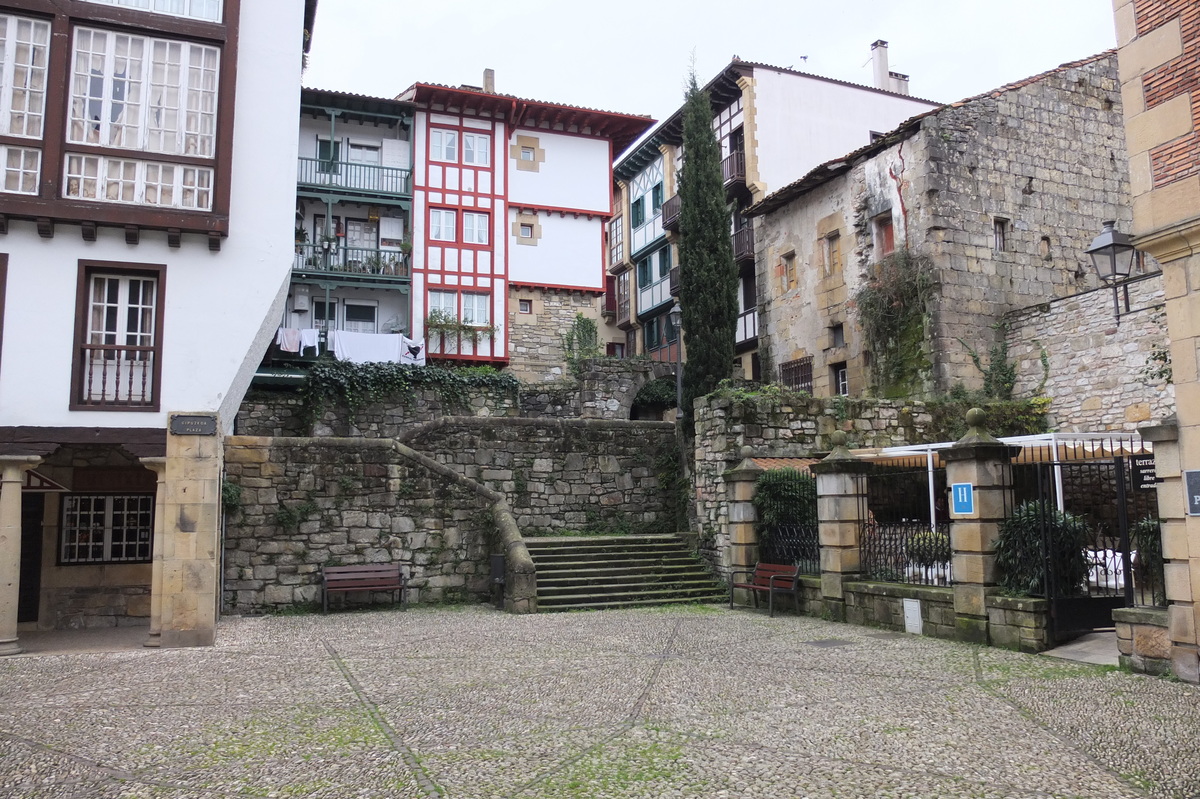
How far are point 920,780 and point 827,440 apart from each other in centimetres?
1060

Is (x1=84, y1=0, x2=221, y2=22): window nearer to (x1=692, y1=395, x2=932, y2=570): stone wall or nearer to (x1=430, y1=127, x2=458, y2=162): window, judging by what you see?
(x1=692, y1=395, x2=932, y2=570): stone wall

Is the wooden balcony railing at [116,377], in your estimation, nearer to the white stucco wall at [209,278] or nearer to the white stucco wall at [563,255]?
the white stucco wall at [209,278]

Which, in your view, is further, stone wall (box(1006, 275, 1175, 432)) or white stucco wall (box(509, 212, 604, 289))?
white stucco wall (box(509, 212, 604, 289))

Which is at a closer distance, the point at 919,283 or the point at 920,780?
the point at 920,780

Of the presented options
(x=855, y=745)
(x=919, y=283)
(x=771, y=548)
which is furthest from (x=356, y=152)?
(x=855, y=745)

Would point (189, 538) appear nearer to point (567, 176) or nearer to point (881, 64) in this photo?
point (567, 176)

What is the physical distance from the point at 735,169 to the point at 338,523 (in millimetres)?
16354

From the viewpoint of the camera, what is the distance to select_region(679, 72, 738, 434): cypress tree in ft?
68.9

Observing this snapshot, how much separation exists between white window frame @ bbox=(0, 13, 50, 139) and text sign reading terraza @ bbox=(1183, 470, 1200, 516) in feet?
39.8

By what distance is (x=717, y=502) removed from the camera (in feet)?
46.8

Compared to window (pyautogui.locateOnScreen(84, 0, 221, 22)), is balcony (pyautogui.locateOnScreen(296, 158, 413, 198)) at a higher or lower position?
higher

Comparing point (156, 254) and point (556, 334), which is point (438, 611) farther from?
point (556, 334)

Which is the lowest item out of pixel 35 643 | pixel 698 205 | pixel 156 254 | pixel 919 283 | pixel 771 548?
pixel 35 643

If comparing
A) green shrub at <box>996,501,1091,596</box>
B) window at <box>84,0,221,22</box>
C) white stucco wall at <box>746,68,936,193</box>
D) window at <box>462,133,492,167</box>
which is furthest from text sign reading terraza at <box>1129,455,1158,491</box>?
window at <box>462,133,492,167</box>
